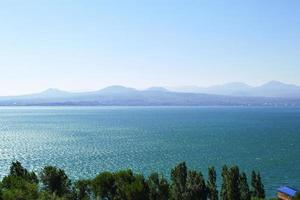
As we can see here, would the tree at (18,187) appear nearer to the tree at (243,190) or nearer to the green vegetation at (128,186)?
the green vegetation at (128,186)

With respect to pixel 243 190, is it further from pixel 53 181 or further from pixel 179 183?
pixel 53 181

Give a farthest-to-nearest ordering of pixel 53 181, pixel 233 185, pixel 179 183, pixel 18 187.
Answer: pixel 179 183
pixel 233 185
pixel 53 181
pixel 18 187

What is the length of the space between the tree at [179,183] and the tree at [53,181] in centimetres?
1279

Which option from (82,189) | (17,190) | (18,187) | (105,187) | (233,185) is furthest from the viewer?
(233,185)

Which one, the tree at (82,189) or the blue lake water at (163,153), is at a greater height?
the tree at (82,189)

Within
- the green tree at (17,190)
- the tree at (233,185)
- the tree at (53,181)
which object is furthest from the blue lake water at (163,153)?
the green tree at (17,190)

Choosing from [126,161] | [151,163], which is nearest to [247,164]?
[151,163]

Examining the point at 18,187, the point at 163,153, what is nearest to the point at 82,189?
the point at 18,187

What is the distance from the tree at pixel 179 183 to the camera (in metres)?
50.3

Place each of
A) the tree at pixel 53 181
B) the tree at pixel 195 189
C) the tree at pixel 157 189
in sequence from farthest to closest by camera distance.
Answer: the tree at pixel 195 189 → the tree at pixel 53 181 → the tree at pixel 157 189

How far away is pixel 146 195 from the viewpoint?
45.3m

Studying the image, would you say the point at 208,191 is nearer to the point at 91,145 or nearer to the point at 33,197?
the point at 33,197

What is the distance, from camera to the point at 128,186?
147 ft

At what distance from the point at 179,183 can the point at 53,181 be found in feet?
50.2
